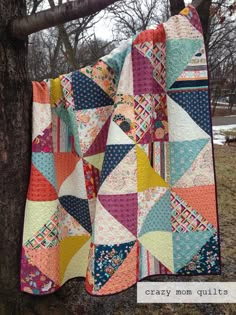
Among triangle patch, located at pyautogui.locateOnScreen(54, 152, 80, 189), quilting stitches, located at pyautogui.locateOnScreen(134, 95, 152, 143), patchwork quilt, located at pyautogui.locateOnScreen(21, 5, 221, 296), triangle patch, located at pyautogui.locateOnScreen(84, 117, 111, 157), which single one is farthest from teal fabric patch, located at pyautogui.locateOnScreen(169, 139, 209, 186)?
triangle patch, located at pyautogui.locateOnScreen(54, 152, 80, 189)

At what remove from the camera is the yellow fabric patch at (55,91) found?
46.4 inches

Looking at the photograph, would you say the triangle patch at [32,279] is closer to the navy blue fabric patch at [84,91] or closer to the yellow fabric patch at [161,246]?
the yellow fabric patch at [161,246]

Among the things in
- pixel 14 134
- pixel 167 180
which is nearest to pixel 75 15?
pixel 14 134

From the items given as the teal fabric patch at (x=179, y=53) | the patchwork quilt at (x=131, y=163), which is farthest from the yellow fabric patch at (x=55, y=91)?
the teal fabric patch at (x=179, y=53)

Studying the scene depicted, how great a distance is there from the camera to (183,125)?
1124 millimetres

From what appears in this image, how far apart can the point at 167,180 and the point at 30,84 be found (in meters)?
0.58

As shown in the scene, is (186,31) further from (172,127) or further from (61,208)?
(61,208)

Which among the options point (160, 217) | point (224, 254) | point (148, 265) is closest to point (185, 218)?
point (160, 217)

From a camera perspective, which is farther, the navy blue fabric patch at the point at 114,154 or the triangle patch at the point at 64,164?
the triangle patch at the point at 64,164

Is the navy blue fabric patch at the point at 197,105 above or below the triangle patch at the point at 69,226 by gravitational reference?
above

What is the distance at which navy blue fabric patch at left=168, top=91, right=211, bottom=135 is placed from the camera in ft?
3.67

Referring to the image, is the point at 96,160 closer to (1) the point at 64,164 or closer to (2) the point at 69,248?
(1) the point at 64,164

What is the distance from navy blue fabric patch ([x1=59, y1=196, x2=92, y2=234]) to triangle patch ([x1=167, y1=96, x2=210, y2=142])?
43cm

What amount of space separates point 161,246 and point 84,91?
0.59m
